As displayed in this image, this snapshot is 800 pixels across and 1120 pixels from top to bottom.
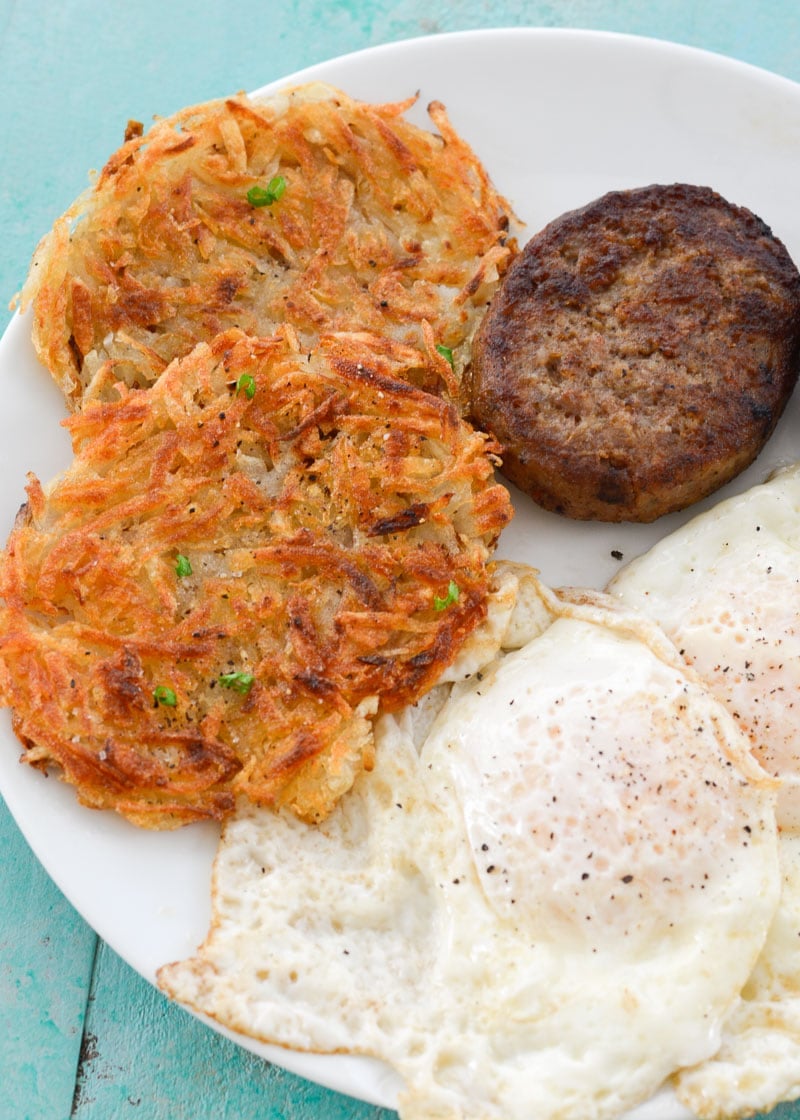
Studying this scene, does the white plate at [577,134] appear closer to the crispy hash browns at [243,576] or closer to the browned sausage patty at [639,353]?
the browned sausage patty at [639,353]

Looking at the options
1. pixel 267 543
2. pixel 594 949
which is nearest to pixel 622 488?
pixel 267 543

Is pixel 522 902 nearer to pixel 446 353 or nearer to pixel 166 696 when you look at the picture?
pixel 166 696

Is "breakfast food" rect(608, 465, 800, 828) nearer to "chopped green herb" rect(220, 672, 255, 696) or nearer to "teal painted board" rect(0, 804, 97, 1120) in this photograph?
"chopped green herb" rect(220, 672, 255, 696)

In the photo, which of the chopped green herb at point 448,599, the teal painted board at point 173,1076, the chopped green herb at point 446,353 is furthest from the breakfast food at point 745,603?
the teal painted board at point 173,1076

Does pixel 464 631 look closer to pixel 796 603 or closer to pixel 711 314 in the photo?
pixel 796 603

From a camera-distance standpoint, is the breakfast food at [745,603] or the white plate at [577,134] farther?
the white plate at [577,134]
